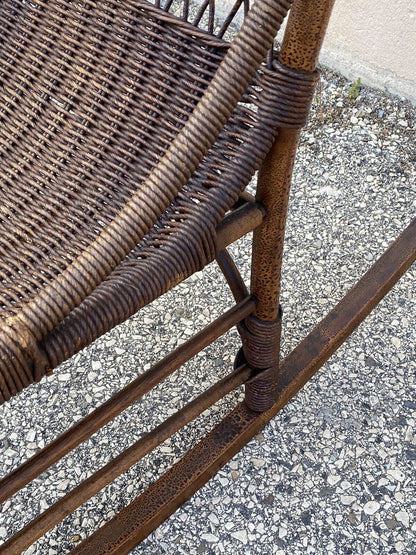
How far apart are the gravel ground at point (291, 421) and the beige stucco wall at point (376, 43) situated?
50 cm

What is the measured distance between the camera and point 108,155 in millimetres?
1192

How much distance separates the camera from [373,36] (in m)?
2.37

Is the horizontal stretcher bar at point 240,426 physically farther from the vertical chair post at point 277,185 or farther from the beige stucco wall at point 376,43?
the beige stucco wall at point 376,43

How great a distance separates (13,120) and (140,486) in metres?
0.77

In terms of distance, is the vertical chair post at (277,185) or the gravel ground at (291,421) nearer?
the vertical chair post at (277,185)

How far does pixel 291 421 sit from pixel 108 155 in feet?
2.37

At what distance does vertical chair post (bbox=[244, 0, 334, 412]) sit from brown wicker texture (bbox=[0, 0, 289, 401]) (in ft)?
0.11

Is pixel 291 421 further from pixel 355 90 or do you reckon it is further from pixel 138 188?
pixel 355 90

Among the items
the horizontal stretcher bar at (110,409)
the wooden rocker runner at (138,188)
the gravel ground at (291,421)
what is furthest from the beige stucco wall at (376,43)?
the horizontal stretcher bar at (110,409)

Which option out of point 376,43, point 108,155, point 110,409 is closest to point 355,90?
point 376,43

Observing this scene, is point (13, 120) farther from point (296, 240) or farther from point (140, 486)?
point (296, 240)

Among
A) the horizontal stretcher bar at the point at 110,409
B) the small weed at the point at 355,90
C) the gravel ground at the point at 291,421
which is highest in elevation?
the small weed at the point at 355,90

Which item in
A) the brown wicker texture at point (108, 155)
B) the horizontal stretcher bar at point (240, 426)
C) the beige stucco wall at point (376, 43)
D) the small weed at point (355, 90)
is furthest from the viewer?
the small weed at point (355, 90)

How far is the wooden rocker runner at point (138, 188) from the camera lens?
0.87m
